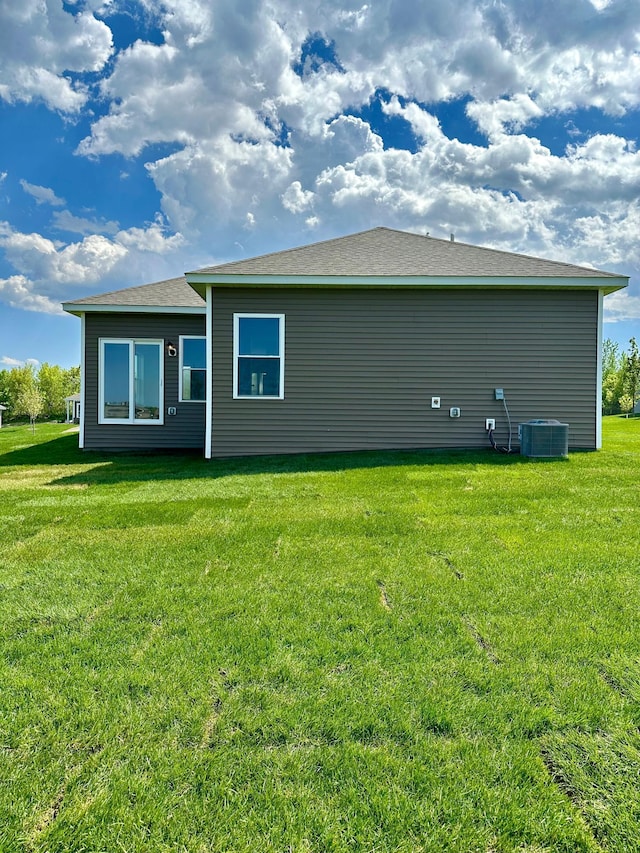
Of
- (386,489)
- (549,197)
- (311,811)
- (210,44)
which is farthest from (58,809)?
(549,197)

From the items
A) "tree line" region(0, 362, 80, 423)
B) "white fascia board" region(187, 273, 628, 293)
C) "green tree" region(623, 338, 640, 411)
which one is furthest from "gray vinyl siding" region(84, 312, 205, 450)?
"green tree" region(623, 338, 640, 411)

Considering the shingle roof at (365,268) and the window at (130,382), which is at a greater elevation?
the shingle roof at (365,268)

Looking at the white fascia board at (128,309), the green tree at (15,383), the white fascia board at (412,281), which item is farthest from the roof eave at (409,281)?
the green tree at (15,383)

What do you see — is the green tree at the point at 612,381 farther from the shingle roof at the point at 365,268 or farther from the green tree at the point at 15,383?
the green tree at the point at 15,383

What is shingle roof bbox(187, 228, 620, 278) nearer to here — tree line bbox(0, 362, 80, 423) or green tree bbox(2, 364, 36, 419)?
tree line bbox(0, 362, 80, 423)

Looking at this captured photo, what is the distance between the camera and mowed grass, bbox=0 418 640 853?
4.36 ft

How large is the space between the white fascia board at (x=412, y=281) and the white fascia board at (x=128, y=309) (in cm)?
179

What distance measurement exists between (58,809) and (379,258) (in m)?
8.75

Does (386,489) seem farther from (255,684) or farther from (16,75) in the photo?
(16,75)

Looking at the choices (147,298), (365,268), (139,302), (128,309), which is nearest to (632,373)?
(365,268)

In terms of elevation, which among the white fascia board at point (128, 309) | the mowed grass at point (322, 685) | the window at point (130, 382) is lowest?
the mowed grass at point (322, 685)

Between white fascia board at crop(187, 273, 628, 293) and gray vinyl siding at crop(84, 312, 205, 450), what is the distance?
230cm

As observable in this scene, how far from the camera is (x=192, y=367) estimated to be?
32.6ft

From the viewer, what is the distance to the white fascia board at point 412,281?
7688 millimetres
